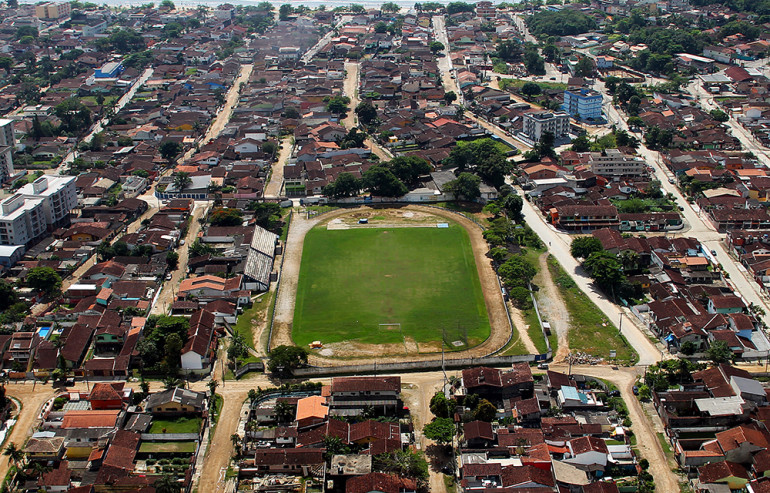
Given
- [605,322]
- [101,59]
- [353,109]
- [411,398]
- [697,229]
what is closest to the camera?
[411,398]

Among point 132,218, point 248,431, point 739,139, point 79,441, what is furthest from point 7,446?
point 739,139

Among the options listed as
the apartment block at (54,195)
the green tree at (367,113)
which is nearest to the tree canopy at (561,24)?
the green tree at (367,113)

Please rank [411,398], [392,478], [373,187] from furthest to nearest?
[373,187]
[411,398]
[392,478]

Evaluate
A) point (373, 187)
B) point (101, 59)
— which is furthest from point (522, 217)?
point (101, 59)

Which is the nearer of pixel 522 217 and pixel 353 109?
pixel 522 217

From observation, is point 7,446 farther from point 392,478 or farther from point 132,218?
point 132,218

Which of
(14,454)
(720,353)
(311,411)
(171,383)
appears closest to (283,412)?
(311,411)
